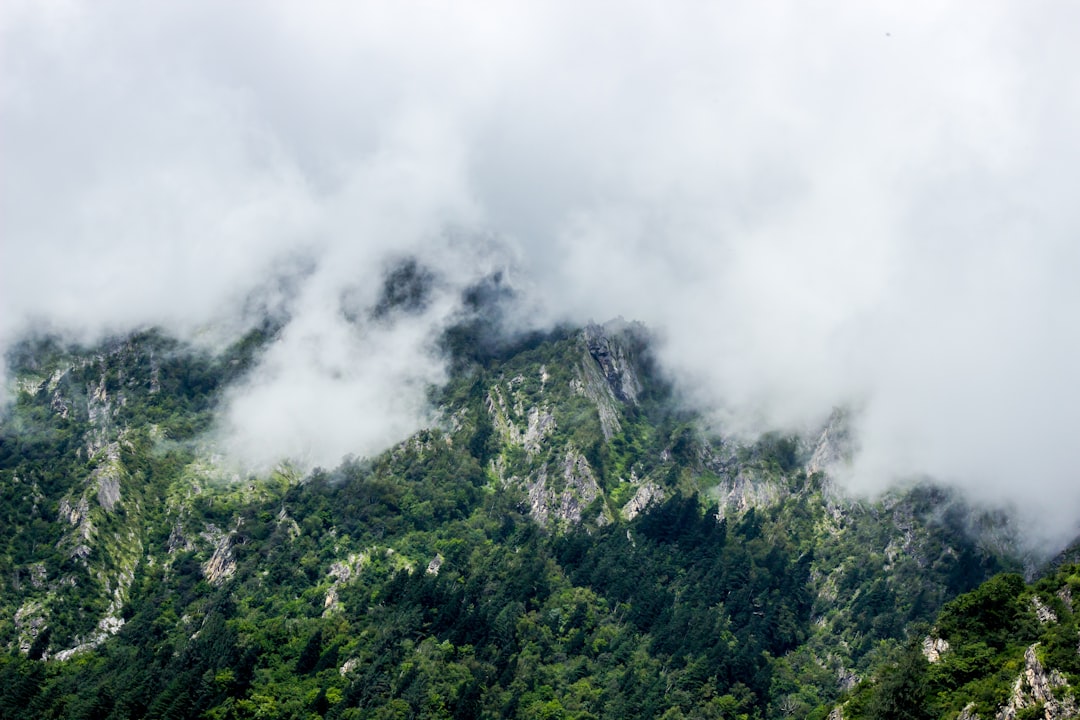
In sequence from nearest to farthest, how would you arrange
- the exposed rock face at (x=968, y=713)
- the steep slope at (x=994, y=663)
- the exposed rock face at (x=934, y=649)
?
the steep slope at (x=994, y=663), the exposed rock face at (x=968, y=713), the exposed rock face at (x=934, y=649)

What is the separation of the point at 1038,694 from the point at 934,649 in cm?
3146

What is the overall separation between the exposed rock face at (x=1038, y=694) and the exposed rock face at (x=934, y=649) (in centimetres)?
2192

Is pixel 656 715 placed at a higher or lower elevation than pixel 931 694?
higher

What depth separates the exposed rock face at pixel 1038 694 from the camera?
125062 millimetres

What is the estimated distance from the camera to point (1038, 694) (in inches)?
5143

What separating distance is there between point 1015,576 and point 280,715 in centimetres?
14652

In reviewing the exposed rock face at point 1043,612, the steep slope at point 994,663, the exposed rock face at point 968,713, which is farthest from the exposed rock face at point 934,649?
the exposed rock face at point 968,713

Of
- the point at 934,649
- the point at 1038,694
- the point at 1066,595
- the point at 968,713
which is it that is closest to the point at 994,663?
the point at 934,649

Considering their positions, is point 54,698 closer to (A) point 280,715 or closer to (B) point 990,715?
(A) point 280,715

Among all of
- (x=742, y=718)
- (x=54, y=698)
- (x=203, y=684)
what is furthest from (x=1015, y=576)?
(x=54, y=698)

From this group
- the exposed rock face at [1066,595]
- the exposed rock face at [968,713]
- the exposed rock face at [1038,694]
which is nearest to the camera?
the exposed rock face at [1038,694]

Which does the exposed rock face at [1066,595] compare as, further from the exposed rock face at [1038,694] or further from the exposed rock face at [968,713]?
the exposed rock face at [968,713]

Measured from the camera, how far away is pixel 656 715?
200 metres

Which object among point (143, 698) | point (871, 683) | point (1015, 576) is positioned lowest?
point (871, 683)
